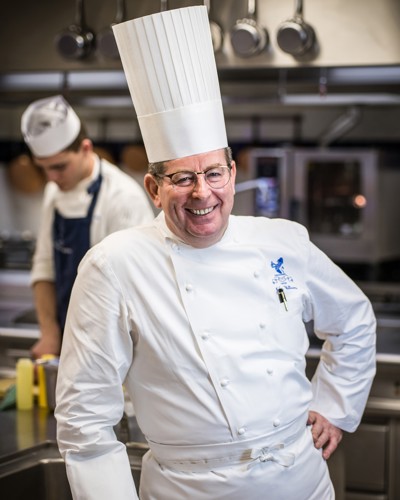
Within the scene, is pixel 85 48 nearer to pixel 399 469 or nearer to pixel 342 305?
pixel 342 305

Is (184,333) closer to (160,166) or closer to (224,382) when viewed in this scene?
(224,382)

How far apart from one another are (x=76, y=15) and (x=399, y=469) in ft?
6.97

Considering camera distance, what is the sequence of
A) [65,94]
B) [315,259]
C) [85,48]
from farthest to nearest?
[65,94], [85,48], [315,259]

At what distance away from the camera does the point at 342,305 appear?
1.98 m

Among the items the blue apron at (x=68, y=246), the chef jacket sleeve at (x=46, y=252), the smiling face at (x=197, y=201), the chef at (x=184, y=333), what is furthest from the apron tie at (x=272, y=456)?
the chef jacket sleeve at (x=46, y=252)

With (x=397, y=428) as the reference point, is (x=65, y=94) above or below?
Answer: above

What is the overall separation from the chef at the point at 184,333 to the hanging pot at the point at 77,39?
147cm

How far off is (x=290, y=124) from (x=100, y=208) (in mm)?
2448

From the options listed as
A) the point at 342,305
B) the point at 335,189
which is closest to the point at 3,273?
the point at 335,189

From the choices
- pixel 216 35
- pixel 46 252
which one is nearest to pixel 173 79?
pixel 216 35

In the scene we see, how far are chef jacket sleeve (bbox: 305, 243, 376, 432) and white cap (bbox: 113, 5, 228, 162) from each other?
16.4 inches

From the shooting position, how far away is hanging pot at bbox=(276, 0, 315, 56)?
2.91 metres

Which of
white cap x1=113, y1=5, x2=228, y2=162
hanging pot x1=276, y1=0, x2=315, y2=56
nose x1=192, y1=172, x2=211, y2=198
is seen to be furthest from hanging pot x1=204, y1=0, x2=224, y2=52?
nose x1=192, y1=172, x2=211, y2=198

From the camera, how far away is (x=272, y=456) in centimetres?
177
